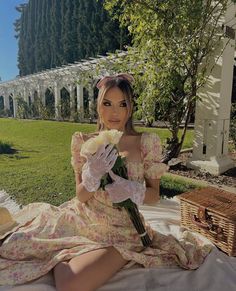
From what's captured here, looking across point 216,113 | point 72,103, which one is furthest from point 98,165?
point 72,103

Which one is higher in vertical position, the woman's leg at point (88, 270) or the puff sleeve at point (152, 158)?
the puff sleeve at point (152, 158)

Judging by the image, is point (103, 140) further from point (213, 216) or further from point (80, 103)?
point (80, 103)

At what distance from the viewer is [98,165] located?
4.91 ft

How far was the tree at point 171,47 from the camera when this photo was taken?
13.5ft

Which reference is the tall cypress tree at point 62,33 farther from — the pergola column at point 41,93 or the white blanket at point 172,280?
the white blanket at point 172,280

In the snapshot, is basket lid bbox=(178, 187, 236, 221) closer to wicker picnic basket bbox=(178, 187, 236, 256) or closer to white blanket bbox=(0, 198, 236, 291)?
wicker picnic basket bbox=(178, 187, 236, 256)

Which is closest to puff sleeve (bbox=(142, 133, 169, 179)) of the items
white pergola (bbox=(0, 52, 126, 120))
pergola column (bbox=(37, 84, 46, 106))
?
white pergola (bbox=(0, 52, 126, 120))

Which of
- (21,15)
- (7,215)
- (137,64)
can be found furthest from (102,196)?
(21,15)

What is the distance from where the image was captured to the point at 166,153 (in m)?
4.92

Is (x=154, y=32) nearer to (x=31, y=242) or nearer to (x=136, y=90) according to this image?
(x=136, y=90)

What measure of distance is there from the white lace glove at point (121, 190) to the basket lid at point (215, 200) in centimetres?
81

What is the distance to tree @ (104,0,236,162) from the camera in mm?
4129

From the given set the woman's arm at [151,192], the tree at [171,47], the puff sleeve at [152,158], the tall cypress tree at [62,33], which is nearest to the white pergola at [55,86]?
the tall cypress tree at [62,33]

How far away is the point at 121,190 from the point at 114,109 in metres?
0.50
